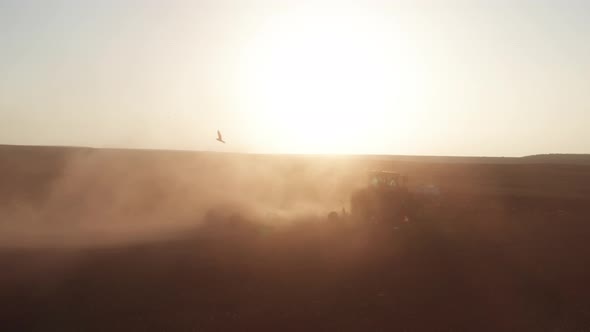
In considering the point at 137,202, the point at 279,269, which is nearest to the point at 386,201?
the point at 279,269

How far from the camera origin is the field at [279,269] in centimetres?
1034

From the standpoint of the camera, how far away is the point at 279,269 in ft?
47.3

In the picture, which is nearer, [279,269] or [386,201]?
[279,269]

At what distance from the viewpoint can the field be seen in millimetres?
10344

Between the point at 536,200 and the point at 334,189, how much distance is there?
624 inches

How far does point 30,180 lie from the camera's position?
3731cm

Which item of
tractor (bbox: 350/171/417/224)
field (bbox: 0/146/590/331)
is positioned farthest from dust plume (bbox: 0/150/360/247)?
tractor (bbox: 350/171/417/224)

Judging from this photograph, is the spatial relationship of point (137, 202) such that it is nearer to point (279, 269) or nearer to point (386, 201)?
point (386, 201)

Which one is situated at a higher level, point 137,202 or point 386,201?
point 386,201

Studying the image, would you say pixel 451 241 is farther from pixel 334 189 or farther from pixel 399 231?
pixel 334 189

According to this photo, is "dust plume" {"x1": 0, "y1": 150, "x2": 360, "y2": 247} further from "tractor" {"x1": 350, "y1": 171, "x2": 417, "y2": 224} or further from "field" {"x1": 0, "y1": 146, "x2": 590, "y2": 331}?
"tractor" {"x1": 350, "y1": 171, "x2": 417, "y2": 224}

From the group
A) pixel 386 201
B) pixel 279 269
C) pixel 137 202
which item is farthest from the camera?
pixel 137 202

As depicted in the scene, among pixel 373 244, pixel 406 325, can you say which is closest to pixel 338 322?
pixel 406 325

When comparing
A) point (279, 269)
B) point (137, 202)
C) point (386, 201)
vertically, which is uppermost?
point (386, 201)
